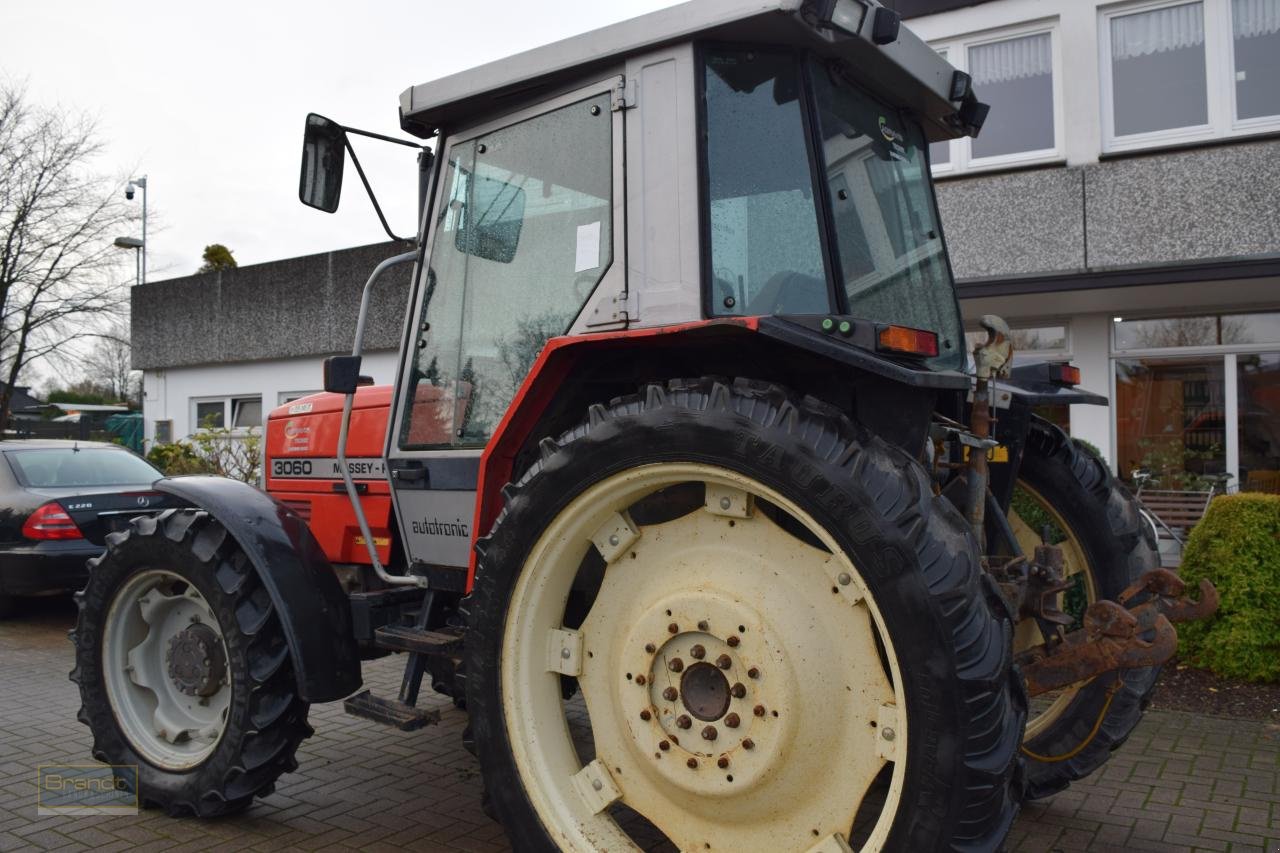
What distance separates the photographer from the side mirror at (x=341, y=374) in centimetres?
364

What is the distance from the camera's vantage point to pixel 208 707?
4039 millimetres

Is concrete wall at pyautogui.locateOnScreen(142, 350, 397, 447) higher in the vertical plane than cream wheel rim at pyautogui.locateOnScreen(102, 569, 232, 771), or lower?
higher

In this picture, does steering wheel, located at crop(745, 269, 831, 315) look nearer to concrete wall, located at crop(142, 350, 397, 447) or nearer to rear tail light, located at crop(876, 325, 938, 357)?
rear tail light, located at crop(876, 325, 938, 357)

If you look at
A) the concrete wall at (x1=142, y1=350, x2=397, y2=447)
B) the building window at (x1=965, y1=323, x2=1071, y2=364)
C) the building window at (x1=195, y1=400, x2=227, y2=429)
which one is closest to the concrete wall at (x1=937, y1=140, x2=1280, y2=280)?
the building window at (x1=965, y1=323, x2=1071, y2=364)

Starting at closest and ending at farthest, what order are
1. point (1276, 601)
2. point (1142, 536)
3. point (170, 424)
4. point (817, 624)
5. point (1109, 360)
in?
point (817, 624) → point (1142, 536) → point (1276, 601) → point (1109, 360) → point (170, 424)

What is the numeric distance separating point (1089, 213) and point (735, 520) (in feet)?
25.2


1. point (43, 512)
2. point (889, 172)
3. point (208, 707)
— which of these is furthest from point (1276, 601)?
point (43, 512)

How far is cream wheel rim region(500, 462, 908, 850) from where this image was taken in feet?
8.25

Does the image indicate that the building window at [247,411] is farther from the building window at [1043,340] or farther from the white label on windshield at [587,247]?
the white label on windshield at [587,247]

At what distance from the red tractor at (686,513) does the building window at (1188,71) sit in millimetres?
6411

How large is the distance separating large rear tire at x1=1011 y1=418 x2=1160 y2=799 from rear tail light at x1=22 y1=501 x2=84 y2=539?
23.9 ft

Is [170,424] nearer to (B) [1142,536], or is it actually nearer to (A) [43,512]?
(A) [43,512]

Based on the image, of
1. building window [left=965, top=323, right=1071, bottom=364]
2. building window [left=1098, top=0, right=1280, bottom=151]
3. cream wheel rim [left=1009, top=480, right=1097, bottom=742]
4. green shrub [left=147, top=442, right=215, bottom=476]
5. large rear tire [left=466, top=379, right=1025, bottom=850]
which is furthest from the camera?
green shrub [left=147, top=442, right=215, bottom=476]

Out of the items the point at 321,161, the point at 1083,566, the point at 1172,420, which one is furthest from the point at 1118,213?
the point at 321,161
